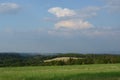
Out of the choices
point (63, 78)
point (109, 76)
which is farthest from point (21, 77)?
point (109, 76)

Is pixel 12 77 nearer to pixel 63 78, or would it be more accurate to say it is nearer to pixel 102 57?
pixel 63 78

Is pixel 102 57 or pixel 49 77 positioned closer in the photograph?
pixel 49 77

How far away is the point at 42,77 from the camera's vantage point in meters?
30.1

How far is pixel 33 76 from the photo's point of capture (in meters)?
30.4

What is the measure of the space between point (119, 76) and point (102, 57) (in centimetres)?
3914

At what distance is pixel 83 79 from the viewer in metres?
29.4

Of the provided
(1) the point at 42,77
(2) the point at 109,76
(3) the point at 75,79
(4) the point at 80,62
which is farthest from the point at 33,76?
(4) the point at 80,62

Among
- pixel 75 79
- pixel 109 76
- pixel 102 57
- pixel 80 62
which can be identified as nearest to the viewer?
pixel 75 79

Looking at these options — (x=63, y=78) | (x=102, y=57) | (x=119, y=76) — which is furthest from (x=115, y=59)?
(x=63, y=78)

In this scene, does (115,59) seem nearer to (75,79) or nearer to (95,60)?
(95,60)

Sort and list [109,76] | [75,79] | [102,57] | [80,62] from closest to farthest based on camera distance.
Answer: [75,79] < [109,76] < [80,62] < [102,57]

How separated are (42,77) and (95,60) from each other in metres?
39.3

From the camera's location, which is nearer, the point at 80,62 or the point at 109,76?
the point at 109,76

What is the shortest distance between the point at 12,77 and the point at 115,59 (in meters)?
42.5
